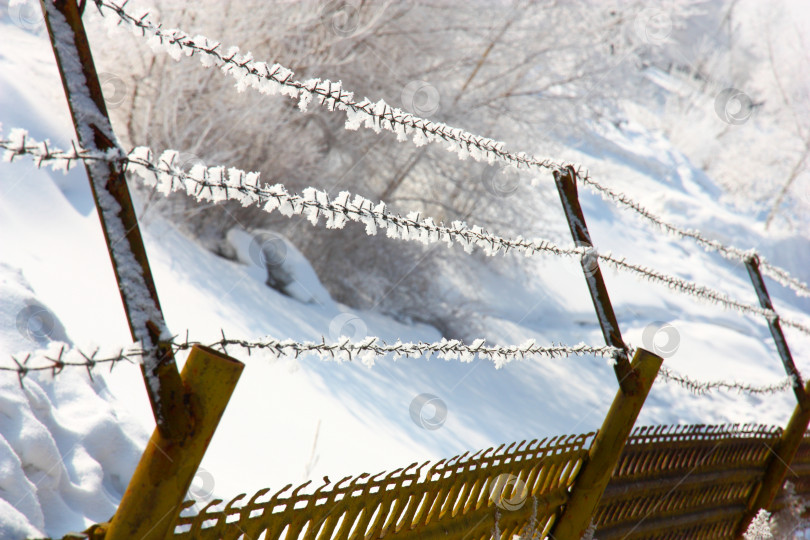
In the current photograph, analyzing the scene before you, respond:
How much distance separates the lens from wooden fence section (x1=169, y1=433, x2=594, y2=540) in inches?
48.7

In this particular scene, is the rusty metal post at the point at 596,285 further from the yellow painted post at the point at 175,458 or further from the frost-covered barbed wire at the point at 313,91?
the yellow painted post at the point at 175,458

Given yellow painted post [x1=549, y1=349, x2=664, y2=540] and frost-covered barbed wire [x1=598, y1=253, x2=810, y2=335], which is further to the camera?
frost-covered barbed wire [x1=598, y1=253, x2=810, y2=335]

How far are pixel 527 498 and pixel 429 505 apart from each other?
→ 0.43 metres

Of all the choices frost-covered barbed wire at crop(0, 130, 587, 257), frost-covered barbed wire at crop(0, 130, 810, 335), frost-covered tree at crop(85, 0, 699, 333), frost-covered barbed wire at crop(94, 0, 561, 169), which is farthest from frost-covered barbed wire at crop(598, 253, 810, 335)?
frost-covered tree at crop(85, 0, 699, 333)

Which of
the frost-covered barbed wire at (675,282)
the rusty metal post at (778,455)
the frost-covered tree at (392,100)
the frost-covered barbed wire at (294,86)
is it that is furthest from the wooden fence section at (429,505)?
the frost-covered tree at (392,100)

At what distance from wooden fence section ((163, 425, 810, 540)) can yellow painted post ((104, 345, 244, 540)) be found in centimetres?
9

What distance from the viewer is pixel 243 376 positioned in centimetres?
409

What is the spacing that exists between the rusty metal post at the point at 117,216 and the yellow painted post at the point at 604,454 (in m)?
1.61

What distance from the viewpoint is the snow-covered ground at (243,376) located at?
2.24m

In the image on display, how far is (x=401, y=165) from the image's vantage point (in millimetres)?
10102

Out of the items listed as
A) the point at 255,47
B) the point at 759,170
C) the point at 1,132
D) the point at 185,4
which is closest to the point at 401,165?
the point at 255,47

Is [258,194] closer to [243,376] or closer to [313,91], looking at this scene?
[313,91]

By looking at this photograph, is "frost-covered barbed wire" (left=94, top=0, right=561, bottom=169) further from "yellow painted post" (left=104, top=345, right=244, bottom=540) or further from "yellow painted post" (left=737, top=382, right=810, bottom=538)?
"yellow painted post" (left=737, top=382, right=810, bottom=538)

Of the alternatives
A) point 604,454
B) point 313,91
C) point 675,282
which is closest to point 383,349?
point 313,91
